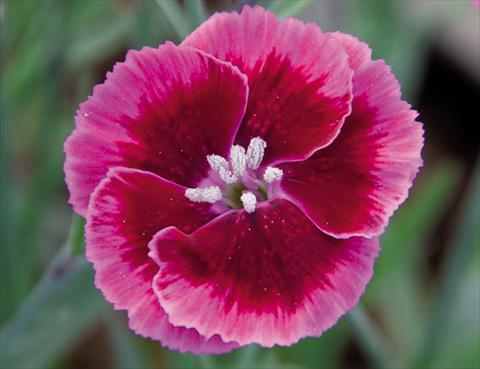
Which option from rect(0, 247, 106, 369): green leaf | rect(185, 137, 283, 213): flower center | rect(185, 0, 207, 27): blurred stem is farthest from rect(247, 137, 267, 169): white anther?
rect(0, 247, 106, 369): green leaf

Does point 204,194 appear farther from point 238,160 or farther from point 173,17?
point 173,17

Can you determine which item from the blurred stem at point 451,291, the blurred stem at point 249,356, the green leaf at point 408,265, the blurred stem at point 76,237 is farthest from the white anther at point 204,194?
the green leaf at point 408,265

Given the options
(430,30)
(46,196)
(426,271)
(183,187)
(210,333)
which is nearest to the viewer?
(210,333)

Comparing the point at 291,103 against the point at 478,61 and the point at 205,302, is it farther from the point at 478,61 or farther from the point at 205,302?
the point at 478,61

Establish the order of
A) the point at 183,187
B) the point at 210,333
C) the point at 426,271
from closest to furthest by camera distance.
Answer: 1. the point at 210,333
2. the point at 183,187
3. the point at 426,271

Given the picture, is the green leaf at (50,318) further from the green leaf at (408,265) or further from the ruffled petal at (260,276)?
the green leaf at (408,265)

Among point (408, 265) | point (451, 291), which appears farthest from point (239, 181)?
point (408, 265)

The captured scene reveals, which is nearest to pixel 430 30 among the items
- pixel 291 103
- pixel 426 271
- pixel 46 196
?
pixel 426 271
